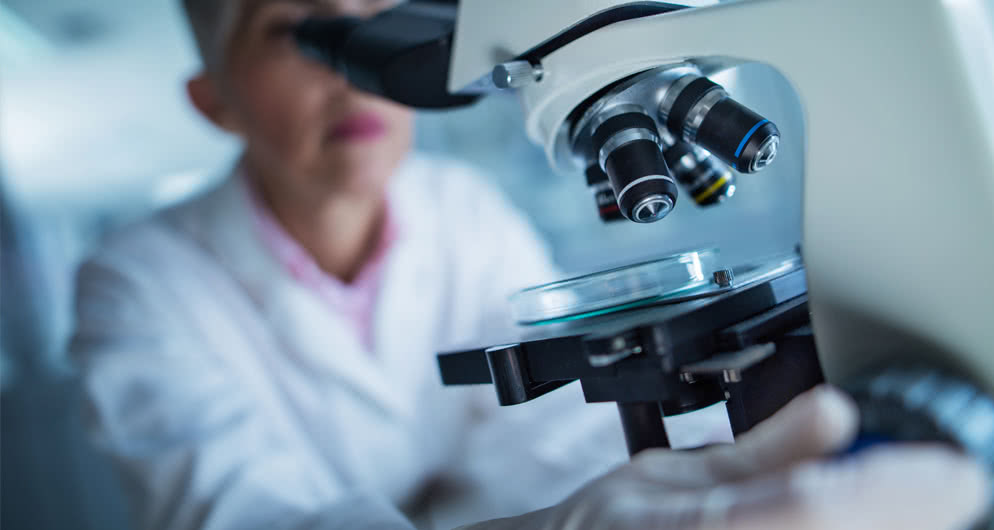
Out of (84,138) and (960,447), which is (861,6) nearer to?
(960,447)

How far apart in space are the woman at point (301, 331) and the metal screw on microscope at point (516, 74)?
0.45 metres

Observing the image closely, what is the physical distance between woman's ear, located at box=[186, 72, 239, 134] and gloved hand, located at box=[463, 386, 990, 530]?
1.05 metres

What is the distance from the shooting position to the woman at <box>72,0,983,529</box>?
2.99 ft

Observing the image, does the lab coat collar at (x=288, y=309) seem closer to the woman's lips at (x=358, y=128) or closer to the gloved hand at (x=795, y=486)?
the woman's lips at (x=358, y=128)

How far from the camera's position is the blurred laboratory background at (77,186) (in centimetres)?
143

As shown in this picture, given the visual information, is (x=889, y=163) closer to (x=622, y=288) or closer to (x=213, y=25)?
(x=622, y=288)

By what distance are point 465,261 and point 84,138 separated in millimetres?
971

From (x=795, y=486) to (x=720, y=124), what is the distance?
279mm

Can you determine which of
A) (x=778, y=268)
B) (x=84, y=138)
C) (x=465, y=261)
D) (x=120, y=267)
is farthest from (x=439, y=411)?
(x=84, y=138)

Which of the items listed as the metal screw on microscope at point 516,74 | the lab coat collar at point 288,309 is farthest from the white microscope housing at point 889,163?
the lab coat collar at point 288,309

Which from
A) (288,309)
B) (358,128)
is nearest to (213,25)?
(358,128)

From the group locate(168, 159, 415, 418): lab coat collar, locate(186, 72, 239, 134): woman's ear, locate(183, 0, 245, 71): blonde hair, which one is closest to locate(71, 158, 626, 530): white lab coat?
locate(168, 159, 415, 418): lab coat collar

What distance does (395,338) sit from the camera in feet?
4.07

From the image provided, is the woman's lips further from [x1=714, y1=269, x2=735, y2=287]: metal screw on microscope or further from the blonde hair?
[x1=714, y1=269, x2=735, y2=287]: metal screw on microscope
